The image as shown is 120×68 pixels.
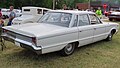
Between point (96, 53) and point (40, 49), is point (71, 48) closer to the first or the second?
point (96, 53)

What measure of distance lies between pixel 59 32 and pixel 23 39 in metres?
1.07

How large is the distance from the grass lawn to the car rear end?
502mm

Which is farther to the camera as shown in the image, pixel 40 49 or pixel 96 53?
pixel 96 53

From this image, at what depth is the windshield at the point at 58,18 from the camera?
6300 mm

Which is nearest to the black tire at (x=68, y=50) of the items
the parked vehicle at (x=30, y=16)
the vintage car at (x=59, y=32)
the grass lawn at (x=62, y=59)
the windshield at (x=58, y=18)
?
the vintage car at (x=59, y=32)

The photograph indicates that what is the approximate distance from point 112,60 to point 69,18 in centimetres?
197

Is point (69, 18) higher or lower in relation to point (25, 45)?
higher

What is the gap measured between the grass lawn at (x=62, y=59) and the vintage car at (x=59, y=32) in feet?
1.18

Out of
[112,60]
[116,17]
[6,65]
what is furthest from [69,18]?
[116,17]

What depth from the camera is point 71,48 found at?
20.6 feet

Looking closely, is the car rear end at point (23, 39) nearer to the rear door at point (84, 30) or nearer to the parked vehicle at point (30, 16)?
the rear door at point (84, 30)

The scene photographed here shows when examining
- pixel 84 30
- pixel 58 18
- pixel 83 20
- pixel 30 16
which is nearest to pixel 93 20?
pixel 83 20

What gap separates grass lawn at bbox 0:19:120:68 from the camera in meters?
5.36

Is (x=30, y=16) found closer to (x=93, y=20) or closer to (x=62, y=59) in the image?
(x=93, y=20)
